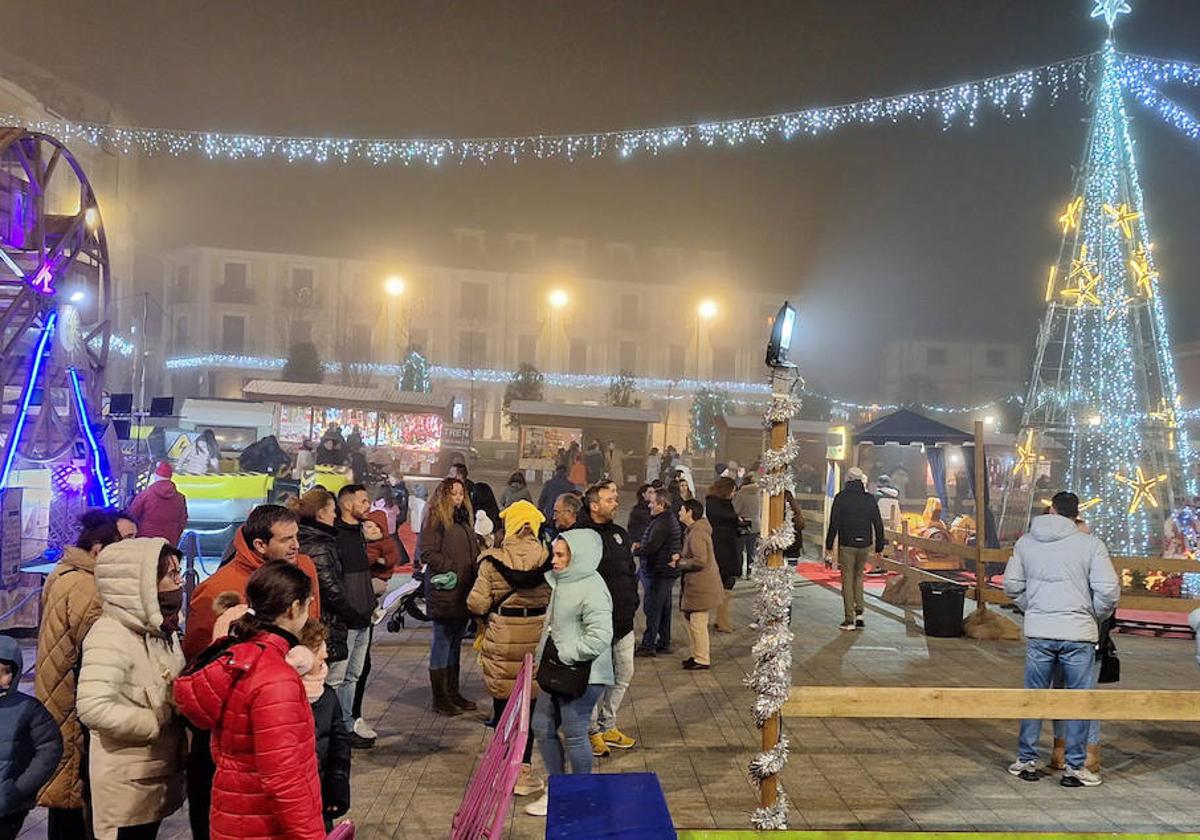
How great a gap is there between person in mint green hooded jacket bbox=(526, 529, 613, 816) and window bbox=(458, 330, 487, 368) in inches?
2000

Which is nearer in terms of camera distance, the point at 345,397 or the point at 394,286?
the point at 345,397

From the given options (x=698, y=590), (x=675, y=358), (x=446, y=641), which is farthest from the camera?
(x=675, y=358)

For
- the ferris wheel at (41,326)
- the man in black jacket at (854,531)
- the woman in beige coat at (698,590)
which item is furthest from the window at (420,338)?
the woman in beige coat at (698,590)

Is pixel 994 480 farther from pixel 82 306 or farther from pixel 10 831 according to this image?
pixel 10 831

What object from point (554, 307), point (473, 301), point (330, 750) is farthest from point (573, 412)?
point (473, 301)

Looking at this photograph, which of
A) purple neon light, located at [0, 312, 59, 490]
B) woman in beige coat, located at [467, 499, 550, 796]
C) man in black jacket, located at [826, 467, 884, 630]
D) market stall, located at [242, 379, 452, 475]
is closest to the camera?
woman in beige coat, located at [467, 499, 550, 796]

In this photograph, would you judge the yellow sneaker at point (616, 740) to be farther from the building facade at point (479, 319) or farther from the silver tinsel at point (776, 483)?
the building facade at point (479, 319)

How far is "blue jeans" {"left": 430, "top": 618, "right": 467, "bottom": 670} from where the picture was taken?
6.26m

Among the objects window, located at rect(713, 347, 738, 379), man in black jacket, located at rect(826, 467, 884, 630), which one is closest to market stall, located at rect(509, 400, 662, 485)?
man in black jacket, located at rect(826, 467, 884, 630)

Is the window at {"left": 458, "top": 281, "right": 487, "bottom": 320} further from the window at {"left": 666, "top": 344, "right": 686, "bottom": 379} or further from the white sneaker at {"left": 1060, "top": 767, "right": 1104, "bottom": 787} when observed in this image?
the white sneaker at {"left": 1060, "top": 767, "right": 1104, "bottom": 787}

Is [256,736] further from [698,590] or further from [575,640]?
[698,590]

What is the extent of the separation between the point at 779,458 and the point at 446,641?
342 cm

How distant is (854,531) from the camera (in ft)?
31.4

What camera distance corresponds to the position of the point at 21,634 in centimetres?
809
